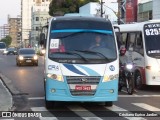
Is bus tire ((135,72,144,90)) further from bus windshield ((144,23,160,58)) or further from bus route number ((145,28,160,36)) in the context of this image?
bus route number ((145,28,160,36))

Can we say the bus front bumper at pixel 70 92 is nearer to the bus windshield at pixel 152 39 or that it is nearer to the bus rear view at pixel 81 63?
the bus rear view at pixel 81 63

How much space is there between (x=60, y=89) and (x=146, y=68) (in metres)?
6.56

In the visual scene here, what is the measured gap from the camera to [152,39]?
17.7 m

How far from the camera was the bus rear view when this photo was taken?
38.7ft

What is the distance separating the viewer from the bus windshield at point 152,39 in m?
17.5

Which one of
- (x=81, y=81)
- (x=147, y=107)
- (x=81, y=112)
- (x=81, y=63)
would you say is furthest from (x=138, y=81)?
(x=81, y=81)

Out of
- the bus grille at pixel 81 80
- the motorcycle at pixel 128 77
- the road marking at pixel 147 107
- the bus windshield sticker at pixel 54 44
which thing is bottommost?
the road marking at pixel 147 107

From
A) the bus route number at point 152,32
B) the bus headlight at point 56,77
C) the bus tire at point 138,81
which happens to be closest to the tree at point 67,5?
the bus tire at point 138,81

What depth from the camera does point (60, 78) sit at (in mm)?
11805

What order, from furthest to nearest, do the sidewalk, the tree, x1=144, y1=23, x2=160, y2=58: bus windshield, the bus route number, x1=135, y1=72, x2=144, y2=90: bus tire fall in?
Result: the tree, x1=135, y1=72, x2=144, y2=90: bus tire, the bus route number, x1=144, y1=23, x2=160, y2=58: bus windshield, the sidewalk

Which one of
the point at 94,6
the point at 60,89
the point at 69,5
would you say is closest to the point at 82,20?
the point at 60,89

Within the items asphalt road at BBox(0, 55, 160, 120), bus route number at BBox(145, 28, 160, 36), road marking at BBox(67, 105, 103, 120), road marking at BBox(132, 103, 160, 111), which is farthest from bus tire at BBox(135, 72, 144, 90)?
road marking at BBox(67, 105, 103, 120)

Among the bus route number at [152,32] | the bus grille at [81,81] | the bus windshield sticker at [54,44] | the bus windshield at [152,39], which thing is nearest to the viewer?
the bus grille at [81,81]

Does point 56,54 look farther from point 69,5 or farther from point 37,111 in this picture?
point 69,5
